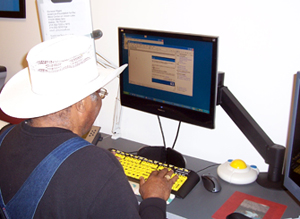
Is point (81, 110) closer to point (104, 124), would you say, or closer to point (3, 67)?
point (104, 124)

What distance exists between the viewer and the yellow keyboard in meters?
1.28

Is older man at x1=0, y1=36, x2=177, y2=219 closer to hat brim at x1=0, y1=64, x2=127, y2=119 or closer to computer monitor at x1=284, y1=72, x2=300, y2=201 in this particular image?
hat brim at x1=0, y1=64, x2=127, y2=119

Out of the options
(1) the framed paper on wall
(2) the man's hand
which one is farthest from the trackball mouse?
(1) the framed paper on wall

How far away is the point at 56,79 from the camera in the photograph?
3.23 feet

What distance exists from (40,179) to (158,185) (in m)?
0.47

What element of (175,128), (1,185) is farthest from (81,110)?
(175,128)

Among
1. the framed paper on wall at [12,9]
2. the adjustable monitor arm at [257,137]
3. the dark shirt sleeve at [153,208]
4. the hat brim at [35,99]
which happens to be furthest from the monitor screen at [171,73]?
the framed paper on wall at [12,9]

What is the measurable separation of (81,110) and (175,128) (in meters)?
0.73

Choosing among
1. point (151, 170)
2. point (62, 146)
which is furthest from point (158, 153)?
point (62, 146)

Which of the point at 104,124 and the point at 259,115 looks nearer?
the point at 259,115

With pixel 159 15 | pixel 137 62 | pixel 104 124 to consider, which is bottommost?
pixel 104 124

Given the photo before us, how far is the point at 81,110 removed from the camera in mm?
1050

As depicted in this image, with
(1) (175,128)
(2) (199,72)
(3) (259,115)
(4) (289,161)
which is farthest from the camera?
(1) (175,128)

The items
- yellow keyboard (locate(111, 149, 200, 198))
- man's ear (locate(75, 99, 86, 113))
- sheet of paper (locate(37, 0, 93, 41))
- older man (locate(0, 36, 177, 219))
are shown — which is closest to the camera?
older man (locate(0, 36, 177, 219))
